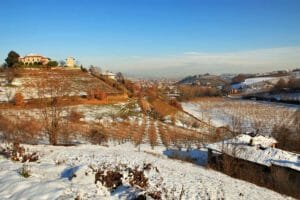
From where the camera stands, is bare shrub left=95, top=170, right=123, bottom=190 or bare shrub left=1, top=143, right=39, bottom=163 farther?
bare shrub left=1, top=143, right=39, bottom=163

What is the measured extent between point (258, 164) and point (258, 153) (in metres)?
1.24

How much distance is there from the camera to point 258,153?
24094mm

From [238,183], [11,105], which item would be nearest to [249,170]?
[238,183]

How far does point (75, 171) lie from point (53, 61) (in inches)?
2814

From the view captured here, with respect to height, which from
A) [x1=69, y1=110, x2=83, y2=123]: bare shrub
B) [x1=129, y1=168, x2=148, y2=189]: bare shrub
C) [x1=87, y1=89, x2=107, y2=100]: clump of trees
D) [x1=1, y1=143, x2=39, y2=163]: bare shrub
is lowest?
[x1=69, y1=110, x2=83, y2=123]: bare shrub

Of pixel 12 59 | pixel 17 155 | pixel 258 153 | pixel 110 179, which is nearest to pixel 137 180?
pixel 110 179

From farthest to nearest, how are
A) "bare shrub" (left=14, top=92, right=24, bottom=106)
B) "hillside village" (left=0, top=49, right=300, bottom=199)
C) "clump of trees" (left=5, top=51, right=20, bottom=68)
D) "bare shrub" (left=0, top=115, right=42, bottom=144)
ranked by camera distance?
Result: "clump of trees" (left=5, top=51, right=20, bottom=68), "bare shrub" (left=14, top=92, right=24, bottom=106), "bare shrub" (left=0, top=115, right=42, bottom=144), "hillside village" (left=0, top=49, right=300, bottom=199)

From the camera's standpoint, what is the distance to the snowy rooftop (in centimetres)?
2262

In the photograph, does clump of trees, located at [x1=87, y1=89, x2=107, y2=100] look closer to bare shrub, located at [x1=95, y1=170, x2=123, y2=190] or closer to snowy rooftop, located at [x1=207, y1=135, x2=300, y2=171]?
snowy rooftop, located at [x1=207, y1=135, x2=300, y2=171]

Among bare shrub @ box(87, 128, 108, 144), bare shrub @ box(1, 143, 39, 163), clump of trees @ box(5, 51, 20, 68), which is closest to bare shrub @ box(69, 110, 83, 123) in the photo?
bare shrub @ box(87, 128, 108, 144)

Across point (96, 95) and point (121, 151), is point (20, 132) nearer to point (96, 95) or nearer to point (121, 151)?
point (121, 151)

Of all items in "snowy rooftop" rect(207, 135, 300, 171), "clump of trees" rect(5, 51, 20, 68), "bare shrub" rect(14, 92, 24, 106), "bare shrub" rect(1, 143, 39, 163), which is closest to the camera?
"bare shrub" rect(1, 143, 39, 163)

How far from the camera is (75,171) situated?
10.5 metres

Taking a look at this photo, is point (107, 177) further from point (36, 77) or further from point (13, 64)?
point (13, 64)
